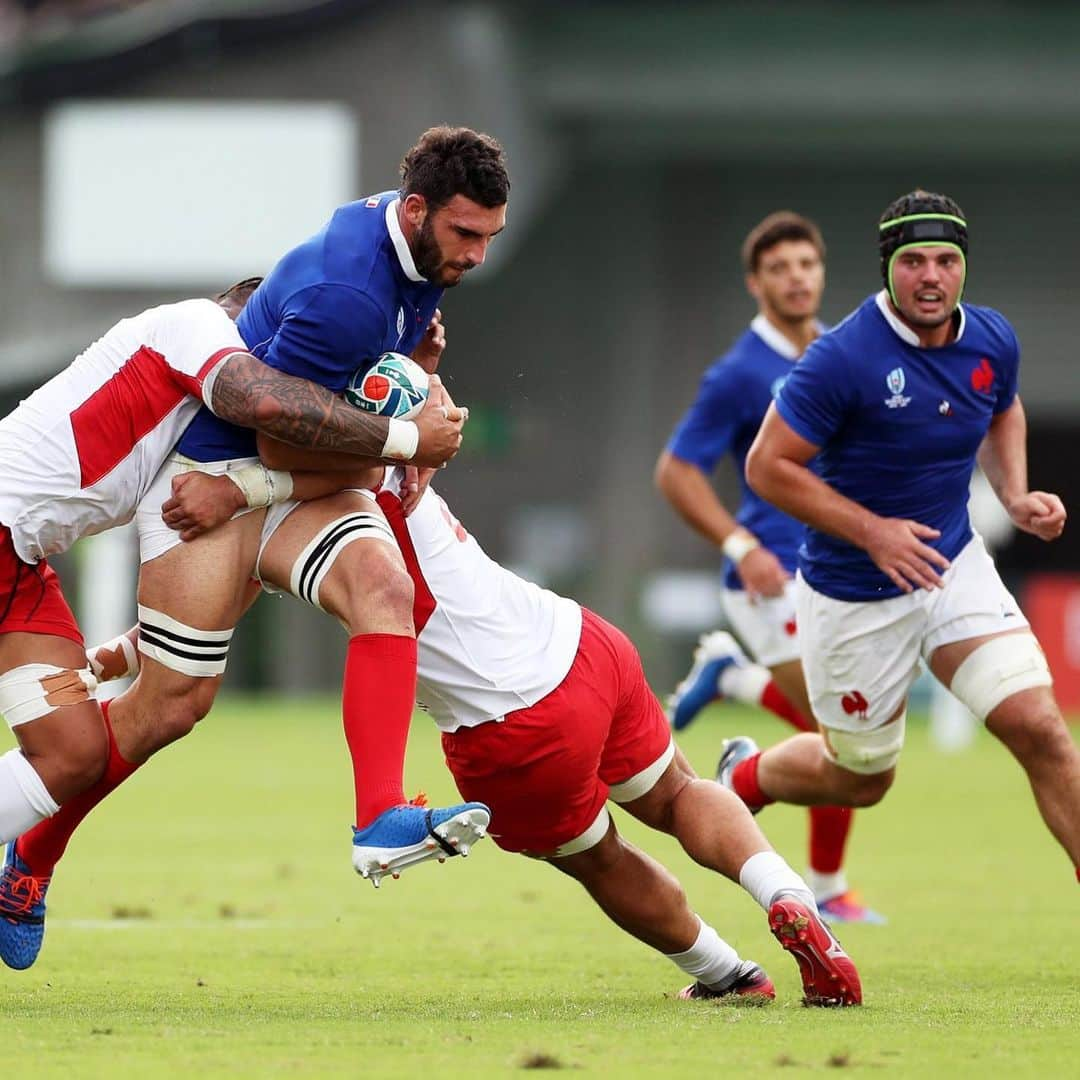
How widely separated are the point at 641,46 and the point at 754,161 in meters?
4.35

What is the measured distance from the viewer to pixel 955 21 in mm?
23578

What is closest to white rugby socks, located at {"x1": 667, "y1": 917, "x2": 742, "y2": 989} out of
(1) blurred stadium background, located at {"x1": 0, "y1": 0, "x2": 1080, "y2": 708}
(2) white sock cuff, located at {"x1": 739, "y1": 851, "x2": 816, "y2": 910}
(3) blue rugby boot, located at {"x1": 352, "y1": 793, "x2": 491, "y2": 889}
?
(2) white sock cuff, located at {"x1": 739, "y1": 851, "x2": 816, "y2": 910}

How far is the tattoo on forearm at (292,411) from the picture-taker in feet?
20.1

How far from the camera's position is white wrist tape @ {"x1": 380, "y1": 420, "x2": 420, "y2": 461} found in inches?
244

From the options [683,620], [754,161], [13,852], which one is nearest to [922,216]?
[13,852]

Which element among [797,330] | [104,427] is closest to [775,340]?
[797,330]

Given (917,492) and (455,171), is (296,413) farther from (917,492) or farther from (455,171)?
(917,492)

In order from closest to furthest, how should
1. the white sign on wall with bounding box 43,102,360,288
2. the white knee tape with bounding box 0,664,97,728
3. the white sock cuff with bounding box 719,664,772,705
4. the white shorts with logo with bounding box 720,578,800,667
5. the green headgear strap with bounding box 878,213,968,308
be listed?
1. the white knee tape with bounding box 0,664,97,728
2. the green headgear strap with bounding box 878,213,968,308
3. the white shorts with logo with bounding box 720,578,800,667
4. the white sock cuff with bounding box 719,664,772,705
5. the white sign on wall with bounding box 43,102,360,288

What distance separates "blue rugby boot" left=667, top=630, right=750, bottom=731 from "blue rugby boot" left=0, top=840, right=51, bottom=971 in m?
4.12

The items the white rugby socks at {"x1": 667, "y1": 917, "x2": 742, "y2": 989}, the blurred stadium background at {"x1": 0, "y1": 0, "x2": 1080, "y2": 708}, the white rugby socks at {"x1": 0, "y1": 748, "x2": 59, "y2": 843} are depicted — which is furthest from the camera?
the blurred stadium background at {"x1": 0, "y1": 0, "x2": 1080, "y2": 708}

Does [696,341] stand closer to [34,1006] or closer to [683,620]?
[683,620]

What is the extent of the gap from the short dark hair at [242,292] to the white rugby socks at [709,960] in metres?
2.41

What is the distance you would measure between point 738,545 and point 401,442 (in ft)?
12.0

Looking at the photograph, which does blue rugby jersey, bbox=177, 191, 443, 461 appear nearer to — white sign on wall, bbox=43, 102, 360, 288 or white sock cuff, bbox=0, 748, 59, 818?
white sock cuff, bbox=0, 748, 59, 818
